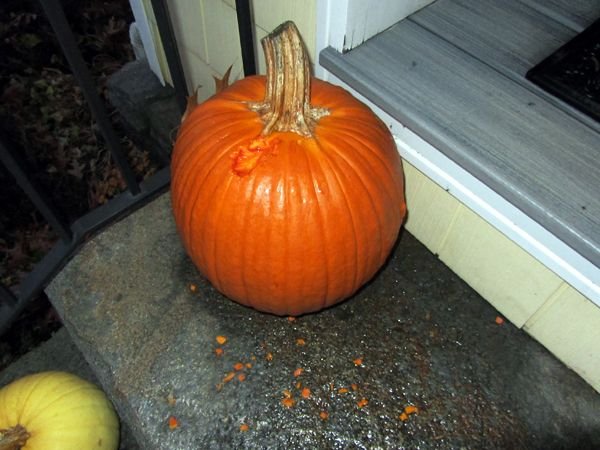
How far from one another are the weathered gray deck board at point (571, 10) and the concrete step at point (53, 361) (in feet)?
5.82

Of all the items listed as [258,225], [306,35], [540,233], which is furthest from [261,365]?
[306,35]

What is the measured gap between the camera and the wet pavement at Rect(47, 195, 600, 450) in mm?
1115

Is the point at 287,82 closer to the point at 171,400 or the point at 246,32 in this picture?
the point at 246,32

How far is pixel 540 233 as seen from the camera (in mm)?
1017

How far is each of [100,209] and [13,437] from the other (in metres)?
0.64

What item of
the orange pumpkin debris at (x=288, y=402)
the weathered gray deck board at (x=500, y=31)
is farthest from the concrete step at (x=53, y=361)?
the weathered gray deck board at (x=500, y=31)

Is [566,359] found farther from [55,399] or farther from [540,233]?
[55,399]

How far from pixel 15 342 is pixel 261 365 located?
1.17 metres

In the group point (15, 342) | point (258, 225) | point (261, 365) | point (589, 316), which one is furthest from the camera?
point (15, 342)

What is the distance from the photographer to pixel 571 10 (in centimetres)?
130

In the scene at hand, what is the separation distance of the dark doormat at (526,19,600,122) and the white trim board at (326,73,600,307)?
0.30 meters

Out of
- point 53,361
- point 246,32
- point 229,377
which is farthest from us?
point 53,361

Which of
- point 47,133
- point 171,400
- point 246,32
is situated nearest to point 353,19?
point 246,32

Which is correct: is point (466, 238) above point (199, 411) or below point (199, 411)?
above
